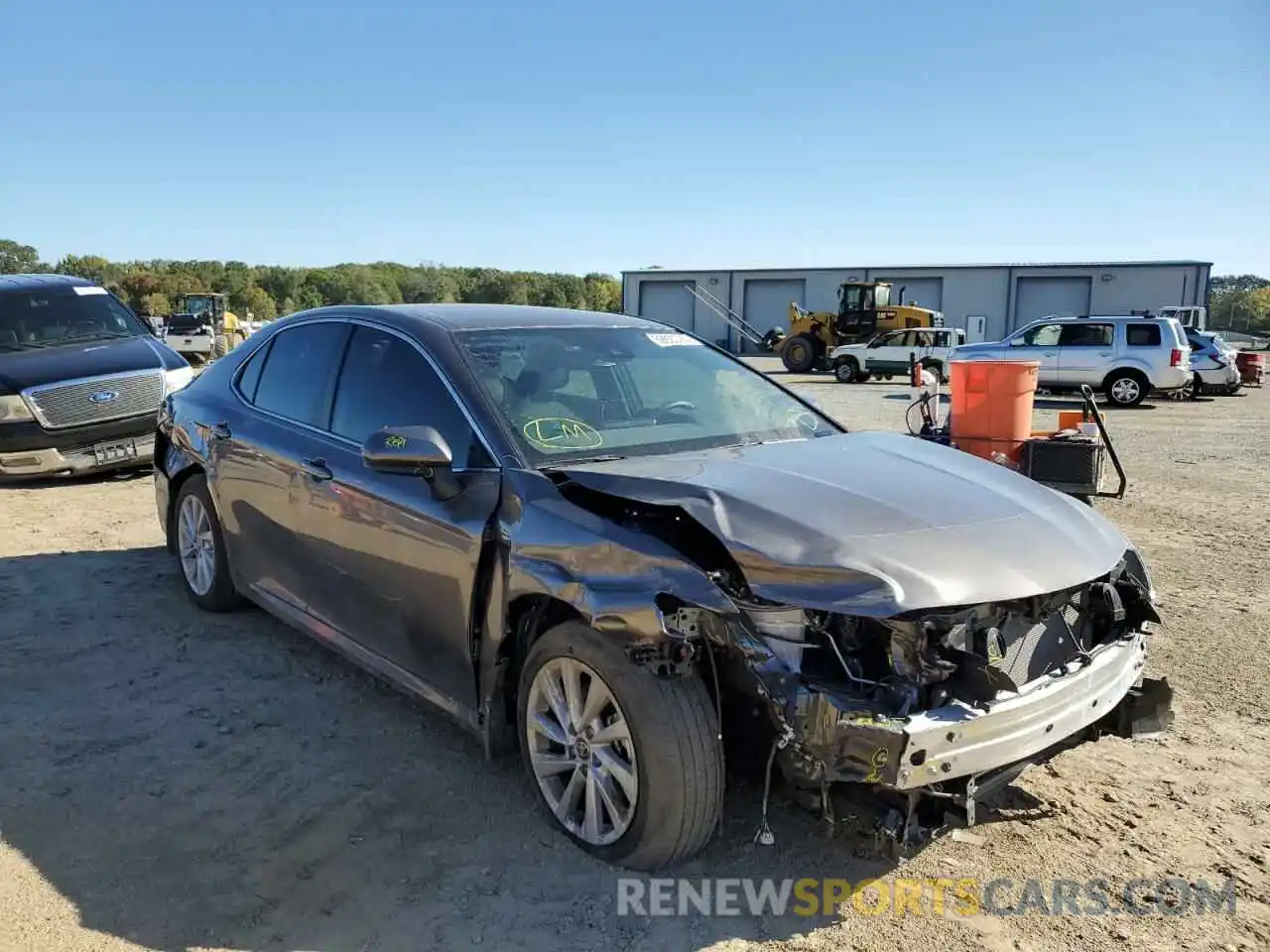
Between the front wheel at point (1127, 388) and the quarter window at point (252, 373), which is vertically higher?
the quarter window at point (252, 373)

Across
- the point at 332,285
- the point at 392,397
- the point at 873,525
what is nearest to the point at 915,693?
the point at 873,525

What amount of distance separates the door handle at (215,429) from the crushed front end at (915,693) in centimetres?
319

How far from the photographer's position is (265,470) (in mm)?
4359

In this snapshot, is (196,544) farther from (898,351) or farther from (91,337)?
(898,351)

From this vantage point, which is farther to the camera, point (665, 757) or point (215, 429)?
point (215, 429)

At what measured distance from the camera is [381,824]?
3.18 metres

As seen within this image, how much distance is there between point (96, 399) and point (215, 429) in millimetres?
5053

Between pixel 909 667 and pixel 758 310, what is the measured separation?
176 feet

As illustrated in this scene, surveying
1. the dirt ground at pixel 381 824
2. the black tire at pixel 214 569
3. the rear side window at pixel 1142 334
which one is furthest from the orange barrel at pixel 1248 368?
the black tire at pixel 214 569

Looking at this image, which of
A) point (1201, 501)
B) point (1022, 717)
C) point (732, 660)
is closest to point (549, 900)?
point (732, 660)

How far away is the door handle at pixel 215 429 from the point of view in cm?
478

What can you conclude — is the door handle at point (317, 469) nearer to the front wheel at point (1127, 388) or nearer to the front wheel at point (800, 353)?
the front wheel at point (1127, 388)

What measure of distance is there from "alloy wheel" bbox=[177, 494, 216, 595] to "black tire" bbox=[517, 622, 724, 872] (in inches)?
121

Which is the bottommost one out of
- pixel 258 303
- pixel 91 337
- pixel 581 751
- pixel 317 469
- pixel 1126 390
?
pixel 581 751
